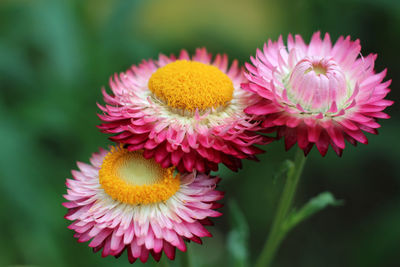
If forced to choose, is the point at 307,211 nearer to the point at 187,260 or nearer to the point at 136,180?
the point at 187,260

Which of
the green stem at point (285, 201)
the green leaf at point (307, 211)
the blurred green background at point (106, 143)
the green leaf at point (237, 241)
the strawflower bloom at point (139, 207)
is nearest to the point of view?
the strawflower bloom at point (139, 207)

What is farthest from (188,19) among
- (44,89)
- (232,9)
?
(44,89)

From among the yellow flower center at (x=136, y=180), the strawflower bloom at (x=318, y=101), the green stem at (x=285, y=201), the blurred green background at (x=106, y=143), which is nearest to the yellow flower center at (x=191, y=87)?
the strawflower bloom at (x=318, y=101)

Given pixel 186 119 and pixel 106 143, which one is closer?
pixel 186 119

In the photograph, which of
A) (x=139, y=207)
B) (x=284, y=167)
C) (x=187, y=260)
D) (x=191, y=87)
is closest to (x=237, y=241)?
(x=187, y=260)

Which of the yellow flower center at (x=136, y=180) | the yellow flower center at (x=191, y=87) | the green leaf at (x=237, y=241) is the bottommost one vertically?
the yellow flower center at (x=136, y=180)

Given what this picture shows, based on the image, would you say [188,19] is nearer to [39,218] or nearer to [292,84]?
[39,218]

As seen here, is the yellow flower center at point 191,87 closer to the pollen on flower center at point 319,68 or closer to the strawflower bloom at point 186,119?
the strawflower bloom at point 186,119

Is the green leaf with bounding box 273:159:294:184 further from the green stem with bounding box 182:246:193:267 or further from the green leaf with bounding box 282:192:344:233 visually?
the green stem with bounding box 182:246:193:267
